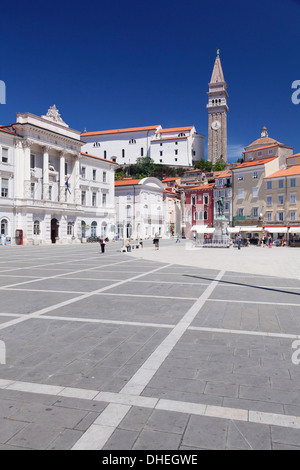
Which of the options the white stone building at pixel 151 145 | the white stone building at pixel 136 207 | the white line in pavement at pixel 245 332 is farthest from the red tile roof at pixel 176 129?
the white line in pavement at pixel 245 332

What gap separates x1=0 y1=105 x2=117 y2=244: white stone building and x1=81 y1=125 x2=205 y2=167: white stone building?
54733mm

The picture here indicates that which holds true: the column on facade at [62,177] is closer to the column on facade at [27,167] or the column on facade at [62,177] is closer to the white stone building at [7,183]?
the column on facade at [27,167]

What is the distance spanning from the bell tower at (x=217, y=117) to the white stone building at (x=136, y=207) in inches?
1972

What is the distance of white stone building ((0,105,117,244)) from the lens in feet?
145

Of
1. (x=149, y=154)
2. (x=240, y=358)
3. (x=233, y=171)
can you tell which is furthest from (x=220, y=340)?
(x=149, y=154)

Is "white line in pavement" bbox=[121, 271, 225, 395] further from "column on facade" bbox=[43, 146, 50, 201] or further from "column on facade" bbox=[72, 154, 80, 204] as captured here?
"column on facade" bbox=[72, 154, 80, 204]

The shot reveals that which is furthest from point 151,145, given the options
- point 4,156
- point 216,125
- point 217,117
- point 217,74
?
point 4,156

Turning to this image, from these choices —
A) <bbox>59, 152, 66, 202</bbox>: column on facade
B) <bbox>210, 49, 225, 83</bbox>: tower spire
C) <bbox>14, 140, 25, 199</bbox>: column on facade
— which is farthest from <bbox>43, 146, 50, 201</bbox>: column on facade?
<bbox>210, 49, 225, 83</bbox>: tower spire

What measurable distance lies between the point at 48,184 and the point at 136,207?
992 inches

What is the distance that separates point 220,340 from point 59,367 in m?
2.67

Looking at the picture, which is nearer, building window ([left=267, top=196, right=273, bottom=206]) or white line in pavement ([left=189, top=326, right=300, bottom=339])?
white line in pavement ([left=189, top=326, right=300, bottom=339])

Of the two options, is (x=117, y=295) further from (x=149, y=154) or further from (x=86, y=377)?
(x=149, y=154)

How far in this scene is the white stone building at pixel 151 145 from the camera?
111000 mm

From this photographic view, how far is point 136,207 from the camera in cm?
7094
